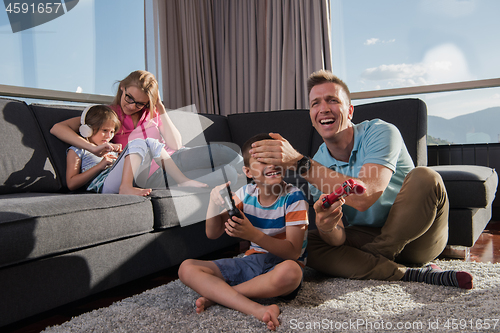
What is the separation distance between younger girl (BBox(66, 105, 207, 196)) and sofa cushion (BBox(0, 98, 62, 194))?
11 centimetres

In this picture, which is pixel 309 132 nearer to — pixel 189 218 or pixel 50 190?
pixel 189 218

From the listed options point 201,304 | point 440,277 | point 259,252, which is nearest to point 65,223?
point 201,304

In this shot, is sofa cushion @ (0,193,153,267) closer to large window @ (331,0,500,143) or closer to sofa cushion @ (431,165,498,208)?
sofa cushion @ (431,165,498,208)

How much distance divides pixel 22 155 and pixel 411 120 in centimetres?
186

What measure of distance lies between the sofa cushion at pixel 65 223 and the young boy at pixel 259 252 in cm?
32

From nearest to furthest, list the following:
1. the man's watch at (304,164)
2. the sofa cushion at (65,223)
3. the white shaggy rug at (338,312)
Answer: the white shaggy rug at (338,312) < the sofa cushion at (65,223) < the man's watch at (304,164)

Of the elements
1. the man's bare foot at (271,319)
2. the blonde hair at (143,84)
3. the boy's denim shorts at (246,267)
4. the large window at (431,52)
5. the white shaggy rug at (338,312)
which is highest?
the large window at (431,52)

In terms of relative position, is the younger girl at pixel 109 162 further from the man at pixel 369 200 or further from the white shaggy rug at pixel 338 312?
the man at pixel 369 200

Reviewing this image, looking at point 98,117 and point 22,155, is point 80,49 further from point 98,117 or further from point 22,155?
point 22,155

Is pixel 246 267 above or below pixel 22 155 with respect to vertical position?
below

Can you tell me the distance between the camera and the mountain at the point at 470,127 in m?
2.79

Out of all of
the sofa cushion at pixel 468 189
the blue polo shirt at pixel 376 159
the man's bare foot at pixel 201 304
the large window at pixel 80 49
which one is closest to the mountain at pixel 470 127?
the sofa cushion at pixel 468 189

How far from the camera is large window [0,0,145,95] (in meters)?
2.33

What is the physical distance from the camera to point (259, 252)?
3.78 feet
